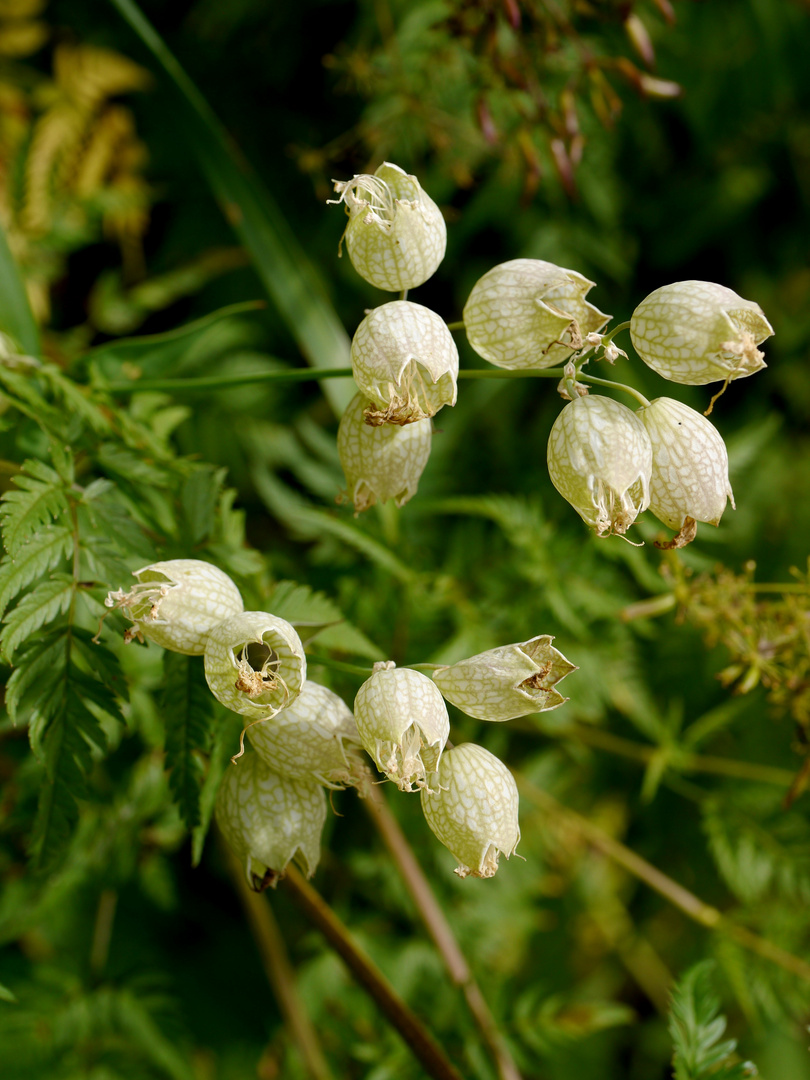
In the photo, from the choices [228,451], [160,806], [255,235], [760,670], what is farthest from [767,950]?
[255,235]

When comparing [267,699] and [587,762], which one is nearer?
[267,699]

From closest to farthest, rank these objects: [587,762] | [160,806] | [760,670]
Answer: [760,670], [160,806], [587,762]

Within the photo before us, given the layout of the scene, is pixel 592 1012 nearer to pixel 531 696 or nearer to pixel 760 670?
pixel 760 670

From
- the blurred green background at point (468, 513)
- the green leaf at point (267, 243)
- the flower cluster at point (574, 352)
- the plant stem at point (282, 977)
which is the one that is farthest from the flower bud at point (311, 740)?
the plant stem at point (282, 977)

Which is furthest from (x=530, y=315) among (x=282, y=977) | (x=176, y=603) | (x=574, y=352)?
(x=282, y=977)

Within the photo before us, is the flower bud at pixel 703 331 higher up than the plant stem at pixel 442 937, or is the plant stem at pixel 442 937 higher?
the flower bud at pixel 703 331

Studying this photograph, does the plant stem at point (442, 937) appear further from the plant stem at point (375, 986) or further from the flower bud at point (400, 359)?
the flower bud at point (400, 359)
